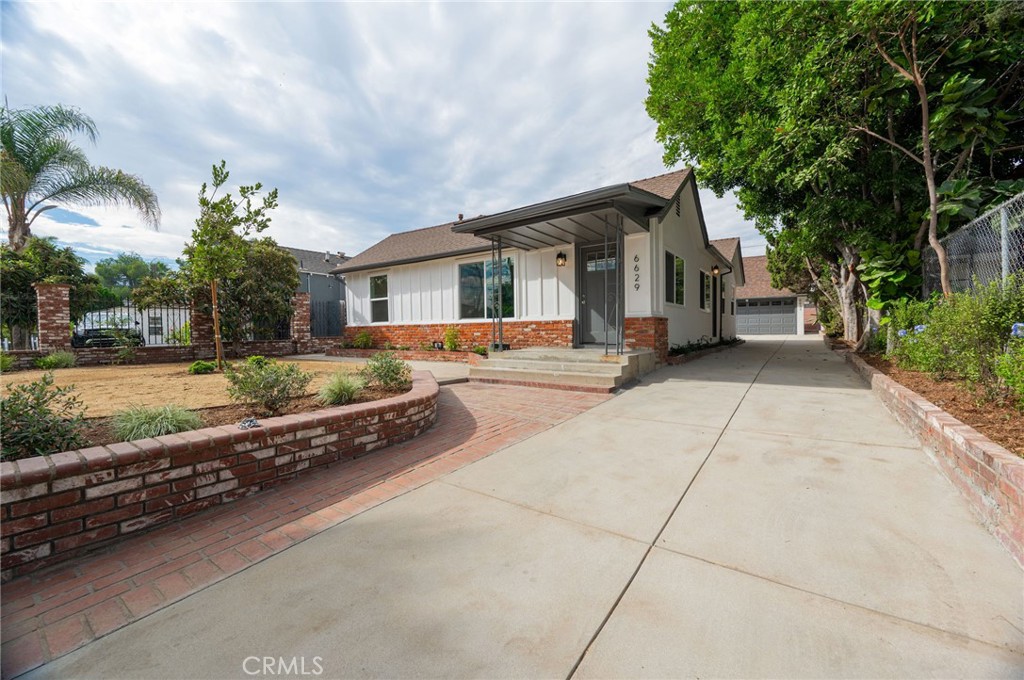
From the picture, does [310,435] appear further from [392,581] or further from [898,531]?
[898,531]

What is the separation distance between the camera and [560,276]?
9297mm

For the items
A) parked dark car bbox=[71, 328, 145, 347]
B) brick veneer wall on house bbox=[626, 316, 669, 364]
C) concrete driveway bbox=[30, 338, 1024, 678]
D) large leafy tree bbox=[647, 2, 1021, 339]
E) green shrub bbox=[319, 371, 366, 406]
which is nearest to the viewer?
concrete driveway bbox=[30, 338, 1024, 678]

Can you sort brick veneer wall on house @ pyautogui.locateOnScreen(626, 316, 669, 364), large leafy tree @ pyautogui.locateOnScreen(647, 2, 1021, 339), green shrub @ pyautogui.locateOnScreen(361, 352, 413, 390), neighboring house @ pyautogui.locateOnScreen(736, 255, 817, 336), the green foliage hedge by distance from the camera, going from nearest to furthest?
the green foliage hedge → green shrub @ pyautogui.locateOnScreen(361, 352, 413, 390) → large leafy tree @ pyautogui.locateOnScreen(647, 2, 1021, 339) → brick veneer wall on house @ pyautogui.locateOnScreen(626, 316, 669, 364) → neighboring house @ pyautogui.locateOnScreen(736, 255, 817, 336)

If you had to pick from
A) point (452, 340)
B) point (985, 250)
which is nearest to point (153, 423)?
point (452, 340)

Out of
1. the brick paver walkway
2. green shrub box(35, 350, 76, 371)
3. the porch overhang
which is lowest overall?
the brick paver walkway

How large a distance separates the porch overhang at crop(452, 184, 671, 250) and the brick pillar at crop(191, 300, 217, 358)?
28.1ft

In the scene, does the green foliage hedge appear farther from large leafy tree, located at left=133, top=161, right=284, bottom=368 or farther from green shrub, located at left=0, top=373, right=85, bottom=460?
large leafy tree, located at left=133, top=161, right=284, bottom=368

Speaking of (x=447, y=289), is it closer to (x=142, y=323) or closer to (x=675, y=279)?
(x=675, y=279)

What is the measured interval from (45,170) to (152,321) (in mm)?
5771

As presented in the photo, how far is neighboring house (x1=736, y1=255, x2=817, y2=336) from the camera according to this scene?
2703cm

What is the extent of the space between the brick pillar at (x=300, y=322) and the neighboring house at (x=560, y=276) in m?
1.44

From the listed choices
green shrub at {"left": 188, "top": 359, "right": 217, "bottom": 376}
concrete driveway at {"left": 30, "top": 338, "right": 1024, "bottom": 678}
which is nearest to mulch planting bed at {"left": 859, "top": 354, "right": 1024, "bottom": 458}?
concrete driveway at {"left": 30, "top": 338, "right": 1024, "bottom": 678}

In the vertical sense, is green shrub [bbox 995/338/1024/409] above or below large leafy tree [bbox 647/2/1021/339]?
below

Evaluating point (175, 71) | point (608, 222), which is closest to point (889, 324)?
point (608, 222)
